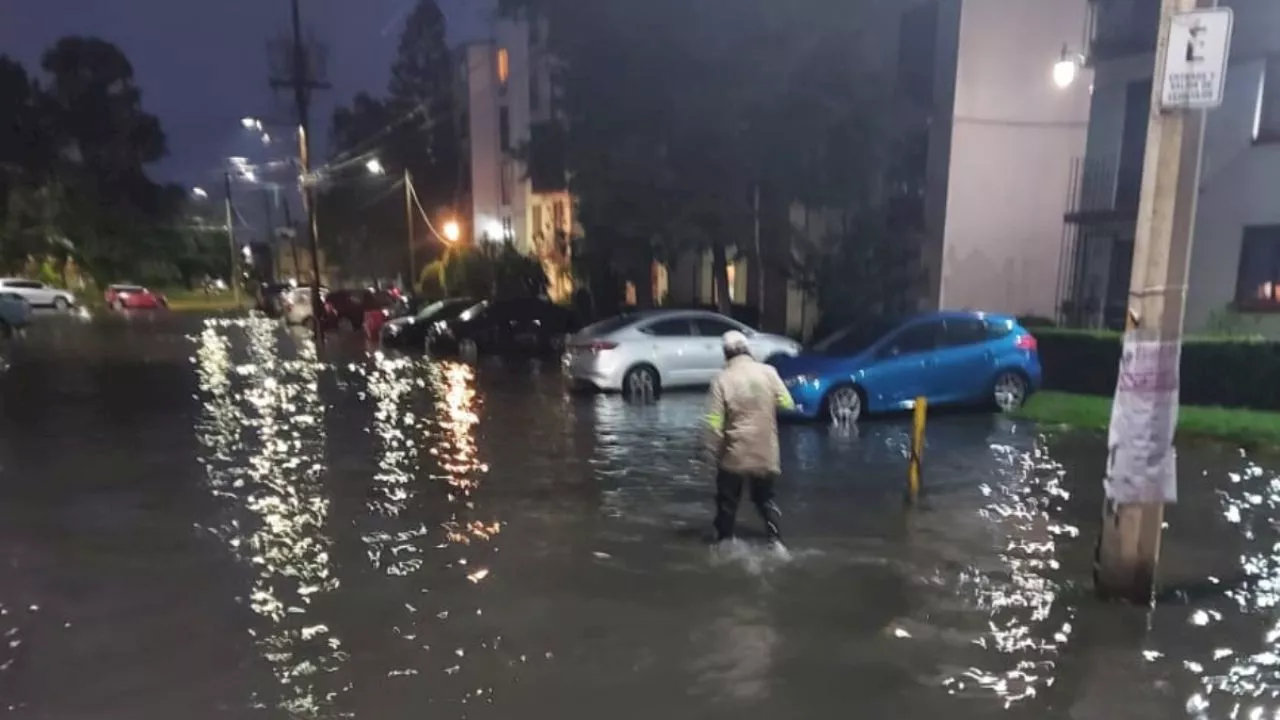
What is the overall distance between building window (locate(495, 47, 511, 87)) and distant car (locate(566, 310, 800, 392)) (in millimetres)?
28882

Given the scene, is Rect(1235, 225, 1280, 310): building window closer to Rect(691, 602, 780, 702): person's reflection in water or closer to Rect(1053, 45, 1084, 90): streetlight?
Rect(1053, 45, 1084, 90): streetlight

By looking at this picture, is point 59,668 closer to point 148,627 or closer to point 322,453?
point 148,627

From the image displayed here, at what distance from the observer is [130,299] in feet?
164

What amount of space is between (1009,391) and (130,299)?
1881 inches

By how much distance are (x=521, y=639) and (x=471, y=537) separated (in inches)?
88.0

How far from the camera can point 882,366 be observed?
13336 millimetres

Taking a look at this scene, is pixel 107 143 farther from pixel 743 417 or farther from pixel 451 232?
pixel 743 417

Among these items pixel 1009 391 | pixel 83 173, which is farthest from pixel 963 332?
pixel 83 173

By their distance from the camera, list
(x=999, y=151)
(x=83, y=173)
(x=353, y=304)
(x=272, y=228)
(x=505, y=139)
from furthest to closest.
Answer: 1. (x=272, y=228)
2. (x=83, y=173)
3. (x=505, y=139)
4. (x=353, y=304)
5. (x=999, y=151)

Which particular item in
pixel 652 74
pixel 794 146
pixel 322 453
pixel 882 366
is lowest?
pixel 322 453

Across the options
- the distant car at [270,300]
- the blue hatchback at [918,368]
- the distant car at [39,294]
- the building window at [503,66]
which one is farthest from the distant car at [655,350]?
the distant car at [39,294]

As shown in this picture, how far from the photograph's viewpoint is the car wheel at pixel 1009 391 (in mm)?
14039

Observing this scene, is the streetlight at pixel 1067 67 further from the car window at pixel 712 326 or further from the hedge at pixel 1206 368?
the car window at pixel 712 326

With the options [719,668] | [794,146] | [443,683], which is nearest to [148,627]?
[443,683]
